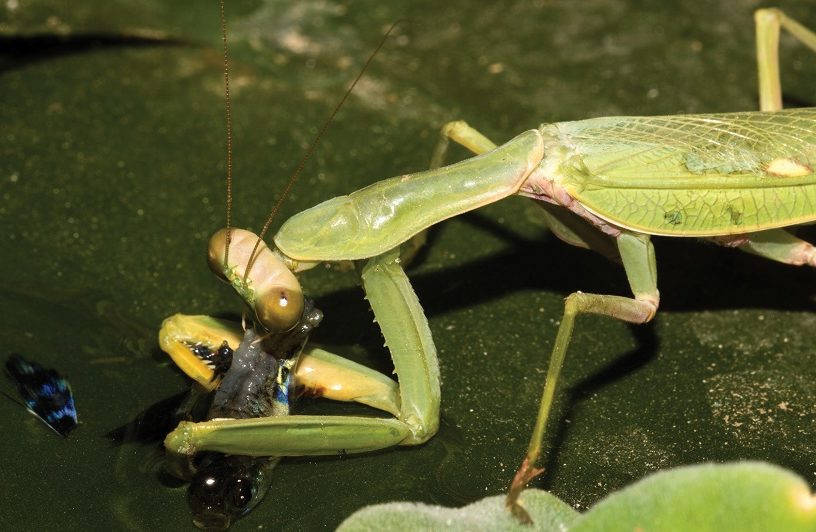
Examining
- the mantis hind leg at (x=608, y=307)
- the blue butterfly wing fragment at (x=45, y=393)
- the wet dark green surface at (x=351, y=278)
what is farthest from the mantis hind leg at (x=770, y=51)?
the blue butterfly wing fragment at (x=45, y=393)

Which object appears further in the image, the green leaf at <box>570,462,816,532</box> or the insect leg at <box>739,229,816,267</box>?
the insect leg at <box>739,229,816,267</box>

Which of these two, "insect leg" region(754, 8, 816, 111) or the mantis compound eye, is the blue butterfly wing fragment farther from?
"insect leg" region(754, 8, 816, 111)

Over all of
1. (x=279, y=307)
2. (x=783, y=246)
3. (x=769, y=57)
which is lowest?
(x=783, y=246)

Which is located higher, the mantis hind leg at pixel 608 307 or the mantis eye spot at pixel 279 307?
the mantis eye spot at pixel 279 307

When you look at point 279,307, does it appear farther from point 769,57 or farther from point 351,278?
point 769,57

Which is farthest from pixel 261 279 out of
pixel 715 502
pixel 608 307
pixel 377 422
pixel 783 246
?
pixel 783 246

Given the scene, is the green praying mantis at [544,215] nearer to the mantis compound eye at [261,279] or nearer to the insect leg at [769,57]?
the mantis compound eye at [261,279]

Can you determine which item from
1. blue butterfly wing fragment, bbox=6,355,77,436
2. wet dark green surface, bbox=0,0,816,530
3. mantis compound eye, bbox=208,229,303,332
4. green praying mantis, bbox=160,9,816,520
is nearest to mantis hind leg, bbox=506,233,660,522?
green praying mantis, bbox=160,9,816,520
